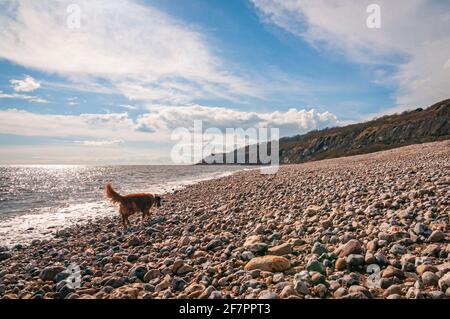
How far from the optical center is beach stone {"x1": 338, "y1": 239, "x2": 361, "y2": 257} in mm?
5340

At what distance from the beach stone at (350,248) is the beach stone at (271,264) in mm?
1029

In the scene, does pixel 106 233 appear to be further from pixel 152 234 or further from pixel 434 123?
pixel 434 123

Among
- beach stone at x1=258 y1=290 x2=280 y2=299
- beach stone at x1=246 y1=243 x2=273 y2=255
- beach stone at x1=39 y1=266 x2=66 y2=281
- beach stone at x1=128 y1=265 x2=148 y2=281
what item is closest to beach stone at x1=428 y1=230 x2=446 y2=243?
beach stone at x1=246 y1=243 x2=273 y2=255

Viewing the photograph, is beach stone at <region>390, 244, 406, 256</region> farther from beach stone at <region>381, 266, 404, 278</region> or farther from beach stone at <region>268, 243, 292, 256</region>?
beach stone at <region>268, 243, 292, 256</region>

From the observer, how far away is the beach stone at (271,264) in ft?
17.6

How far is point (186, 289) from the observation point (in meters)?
4.98

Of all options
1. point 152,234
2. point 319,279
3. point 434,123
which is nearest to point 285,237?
point 319,279

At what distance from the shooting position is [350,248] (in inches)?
212

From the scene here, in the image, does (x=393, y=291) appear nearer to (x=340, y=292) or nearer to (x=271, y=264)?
(x=340, y=292)

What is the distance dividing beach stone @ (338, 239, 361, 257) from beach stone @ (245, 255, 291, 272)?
3.38 feet

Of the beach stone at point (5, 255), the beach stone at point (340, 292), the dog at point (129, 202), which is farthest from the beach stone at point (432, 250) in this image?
the beach stone at point (5, 255)

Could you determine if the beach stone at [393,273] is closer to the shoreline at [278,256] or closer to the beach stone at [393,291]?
the shoreline at [278,256]

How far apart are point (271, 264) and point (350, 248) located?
60.1 inches

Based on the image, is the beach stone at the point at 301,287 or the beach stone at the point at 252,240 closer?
the beach stone at the point at 301,287
